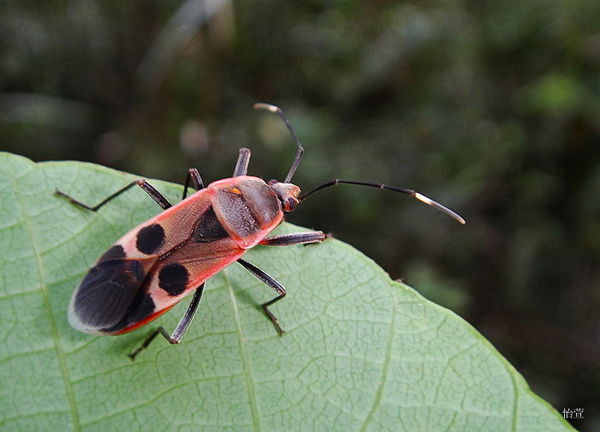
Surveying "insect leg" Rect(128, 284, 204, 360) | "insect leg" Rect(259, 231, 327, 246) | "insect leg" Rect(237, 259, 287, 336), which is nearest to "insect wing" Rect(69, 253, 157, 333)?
"insect leg" Rect(128, 284, 204, 360)

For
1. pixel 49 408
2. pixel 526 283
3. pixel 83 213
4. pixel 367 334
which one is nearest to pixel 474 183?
pixel 526 283

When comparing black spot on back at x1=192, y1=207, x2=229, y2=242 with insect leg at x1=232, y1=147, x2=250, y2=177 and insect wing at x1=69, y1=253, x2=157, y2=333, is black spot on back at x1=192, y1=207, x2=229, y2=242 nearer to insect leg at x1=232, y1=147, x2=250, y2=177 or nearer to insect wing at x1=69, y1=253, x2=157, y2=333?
insect wing at x1=69, y1=253, x2=157, y2=333

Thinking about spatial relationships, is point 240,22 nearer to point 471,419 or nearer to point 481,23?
point 481,23

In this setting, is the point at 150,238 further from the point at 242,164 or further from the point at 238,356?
the point at 242,164

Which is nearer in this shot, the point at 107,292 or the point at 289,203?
the point at 107,292

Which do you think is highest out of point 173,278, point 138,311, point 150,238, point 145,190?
point 145,190

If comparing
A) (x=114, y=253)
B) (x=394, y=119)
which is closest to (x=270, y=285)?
(x=114, y=253)

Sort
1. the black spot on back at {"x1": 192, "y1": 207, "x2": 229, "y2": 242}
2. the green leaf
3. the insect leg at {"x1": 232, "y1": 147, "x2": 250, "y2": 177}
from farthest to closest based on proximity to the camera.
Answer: the insect leg at {"x1": 232, "y1": 147, "x2": 250, "y2": 177}
the black spot on back at {"x1": 192, "y1": 207, "x2": 229, "y2": 242}
the green leaf
